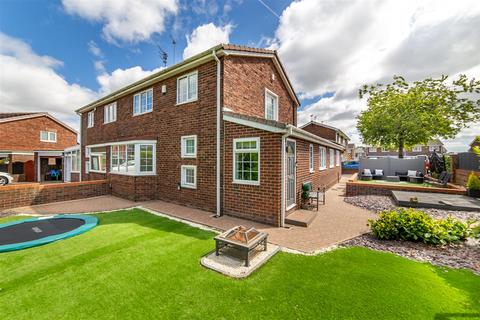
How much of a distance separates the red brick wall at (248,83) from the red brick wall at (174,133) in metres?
0.69

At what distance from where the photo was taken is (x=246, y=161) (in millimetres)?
7551

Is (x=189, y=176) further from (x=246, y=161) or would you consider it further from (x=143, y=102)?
(x=143, y=102)

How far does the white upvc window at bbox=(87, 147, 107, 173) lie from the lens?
43.5 feet

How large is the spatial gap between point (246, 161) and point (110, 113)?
12.8 meters

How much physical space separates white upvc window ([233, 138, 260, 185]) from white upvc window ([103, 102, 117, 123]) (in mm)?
11341

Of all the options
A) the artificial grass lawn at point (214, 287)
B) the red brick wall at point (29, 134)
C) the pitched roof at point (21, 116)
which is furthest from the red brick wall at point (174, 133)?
the pitched roof at point (21, 116)

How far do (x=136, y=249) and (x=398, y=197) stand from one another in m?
11.4

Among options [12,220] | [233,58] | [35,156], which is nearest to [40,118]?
[35,156]

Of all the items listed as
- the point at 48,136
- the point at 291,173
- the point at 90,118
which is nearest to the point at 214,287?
the point at 291,173

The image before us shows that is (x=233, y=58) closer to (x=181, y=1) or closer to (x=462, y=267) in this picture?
(x=181, y=1)

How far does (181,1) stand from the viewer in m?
9.19

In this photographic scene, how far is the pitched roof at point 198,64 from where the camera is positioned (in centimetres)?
816

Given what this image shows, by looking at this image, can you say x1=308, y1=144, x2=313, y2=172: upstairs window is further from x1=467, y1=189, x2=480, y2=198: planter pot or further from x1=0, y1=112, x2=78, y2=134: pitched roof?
x1=0, y1=112, x2=78, y2=134: pitched roof

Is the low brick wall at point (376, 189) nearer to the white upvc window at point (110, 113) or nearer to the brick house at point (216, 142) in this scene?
the brick house at point (216, 142)
